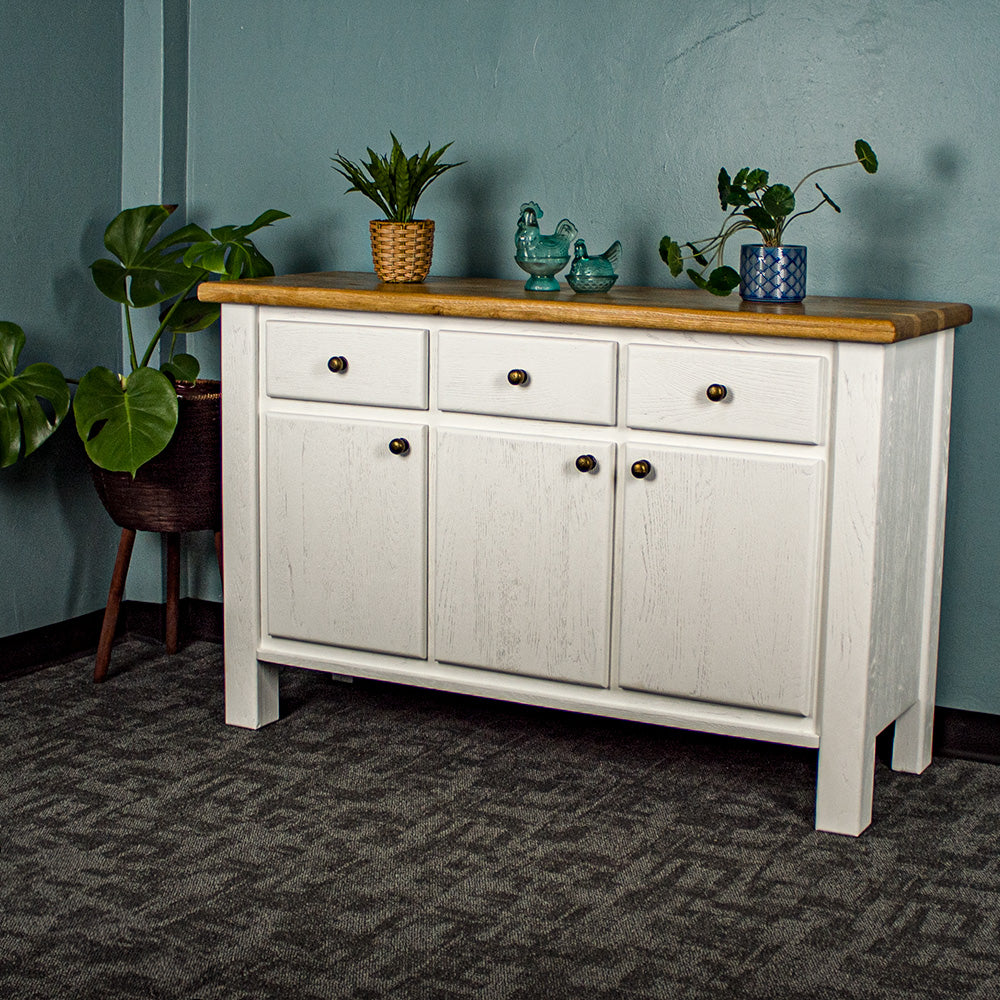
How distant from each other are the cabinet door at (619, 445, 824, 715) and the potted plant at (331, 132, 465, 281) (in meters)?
0.64

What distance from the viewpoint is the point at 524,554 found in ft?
7.91

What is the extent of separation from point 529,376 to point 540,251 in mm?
285

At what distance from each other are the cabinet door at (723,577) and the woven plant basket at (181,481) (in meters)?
0.98

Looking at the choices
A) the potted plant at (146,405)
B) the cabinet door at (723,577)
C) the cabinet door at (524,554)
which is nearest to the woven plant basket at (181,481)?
the potted plant at (146,405)

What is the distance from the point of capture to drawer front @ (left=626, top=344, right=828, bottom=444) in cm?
215

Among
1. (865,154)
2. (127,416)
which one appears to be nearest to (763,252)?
(865,154)

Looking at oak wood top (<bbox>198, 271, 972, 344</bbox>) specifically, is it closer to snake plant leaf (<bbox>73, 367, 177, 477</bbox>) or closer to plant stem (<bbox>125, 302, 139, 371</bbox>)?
snake plant leaf (<bbox>73, 367, 177, 477</bbox>)

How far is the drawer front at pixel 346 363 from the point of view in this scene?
2.44 m

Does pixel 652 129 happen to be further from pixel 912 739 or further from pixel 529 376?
pixel 912 739

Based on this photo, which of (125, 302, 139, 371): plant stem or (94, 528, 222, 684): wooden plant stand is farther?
(94, 528, 222, 684): wooden plant stand

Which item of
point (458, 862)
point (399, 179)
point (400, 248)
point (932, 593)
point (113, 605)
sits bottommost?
point (458, 862)

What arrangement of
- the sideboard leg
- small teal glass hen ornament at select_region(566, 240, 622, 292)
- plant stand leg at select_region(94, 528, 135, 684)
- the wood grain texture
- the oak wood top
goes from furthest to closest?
plant stand leg at select_region(94, 528, 135, 684), the wood grain texture, small teal glass hen ornament at select_region(566, 240, 622, 292), the sideboard leg, the oak wood top

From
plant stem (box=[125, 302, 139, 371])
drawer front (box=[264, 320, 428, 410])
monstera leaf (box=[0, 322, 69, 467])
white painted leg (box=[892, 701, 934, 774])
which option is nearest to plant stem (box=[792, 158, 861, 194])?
drawer front (box=[264, 320, 428, 410])

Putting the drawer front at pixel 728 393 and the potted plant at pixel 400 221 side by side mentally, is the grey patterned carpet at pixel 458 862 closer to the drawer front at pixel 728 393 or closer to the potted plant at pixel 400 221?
the drawer front at pixel 728 393
